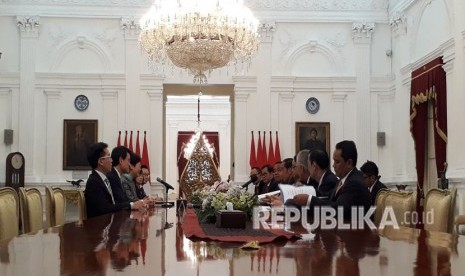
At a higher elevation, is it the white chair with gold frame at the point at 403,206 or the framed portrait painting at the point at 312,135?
the framed portrait painting at the point at 312,135

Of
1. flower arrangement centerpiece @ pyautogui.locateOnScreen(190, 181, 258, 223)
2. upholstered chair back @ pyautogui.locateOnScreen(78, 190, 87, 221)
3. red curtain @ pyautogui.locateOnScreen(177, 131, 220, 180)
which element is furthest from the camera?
red curtain @ pyautogui.locateOnScreen(177, 131, 220, 180)

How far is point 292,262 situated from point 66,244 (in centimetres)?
115

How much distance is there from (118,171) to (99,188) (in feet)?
4.57

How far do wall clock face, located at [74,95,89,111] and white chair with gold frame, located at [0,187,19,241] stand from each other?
980cm

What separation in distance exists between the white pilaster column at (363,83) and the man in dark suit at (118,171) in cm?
758

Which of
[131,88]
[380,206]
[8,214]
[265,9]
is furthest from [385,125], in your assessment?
[8,214]

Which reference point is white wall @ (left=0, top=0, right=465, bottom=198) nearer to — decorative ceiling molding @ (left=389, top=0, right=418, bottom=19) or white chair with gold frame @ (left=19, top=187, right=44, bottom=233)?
decorative ceiling molding @ (left=389, top=0, right=418, bottom=19)

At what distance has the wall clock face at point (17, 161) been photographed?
13070 mm

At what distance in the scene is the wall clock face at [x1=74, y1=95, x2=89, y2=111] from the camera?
13867mm

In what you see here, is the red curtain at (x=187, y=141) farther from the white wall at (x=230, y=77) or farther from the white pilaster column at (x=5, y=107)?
the white pilaster column at (x=5, y=107)

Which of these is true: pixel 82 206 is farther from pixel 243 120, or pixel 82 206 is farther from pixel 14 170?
pixel 243 120

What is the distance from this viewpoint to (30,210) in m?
4.75

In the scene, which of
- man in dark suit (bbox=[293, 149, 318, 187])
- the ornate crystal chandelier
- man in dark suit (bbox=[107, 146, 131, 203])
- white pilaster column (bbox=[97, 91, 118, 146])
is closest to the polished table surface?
man in dark suit (bbox=[107, 146, 131, 203])

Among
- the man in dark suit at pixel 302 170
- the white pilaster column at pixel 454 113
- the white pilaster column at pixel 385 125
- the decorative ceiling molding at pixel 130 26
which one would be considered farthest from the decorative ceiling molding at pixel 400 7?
the man in dark suit at pixel 302 170
